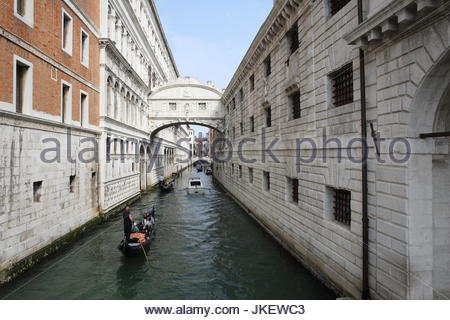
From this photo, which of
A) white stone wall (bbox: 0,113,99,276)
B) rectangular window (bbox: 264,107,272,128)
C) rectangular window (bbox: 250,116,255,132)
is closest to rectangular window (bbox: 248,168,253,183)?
rectangular window (bbox: 250,116,255,132)

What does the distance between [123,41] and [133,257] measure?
14.7 metres

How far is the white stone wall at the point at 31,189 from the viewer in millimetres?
7906

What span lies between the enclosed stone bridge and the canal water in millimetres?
15278

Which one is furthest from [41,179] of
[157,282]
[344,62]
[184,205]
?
[184,205]

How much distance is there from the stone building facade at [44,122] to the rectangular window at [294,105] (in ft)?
26.7

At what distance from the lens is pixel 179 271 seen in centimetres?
920

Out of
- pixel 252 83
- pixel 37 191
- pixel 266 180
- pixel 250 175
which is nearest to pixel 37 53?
pixel 37 191

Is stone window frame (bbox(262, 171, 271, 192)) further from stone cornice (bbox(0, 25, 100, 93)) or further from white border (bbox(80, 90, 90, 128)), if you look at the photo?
stone cornice (bbox(0, 25, 100, 93))

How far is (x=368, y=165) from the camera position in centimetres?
592

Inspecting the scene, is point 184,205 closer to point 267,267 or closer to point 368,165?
point 267,267

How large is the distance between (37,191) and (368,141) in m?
9.65

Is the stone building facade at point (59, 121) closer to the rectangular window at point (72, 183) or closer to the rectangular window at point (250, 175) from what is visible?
the rectangular window at point (72, 183)

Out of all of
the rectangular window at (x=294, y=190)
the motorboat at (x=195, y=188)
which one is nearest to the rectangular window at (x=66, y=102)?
the rectangular window at (x=294, y=190)

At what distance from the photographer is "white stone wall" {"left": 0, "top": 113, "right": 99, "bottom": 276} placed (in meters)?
7.91
